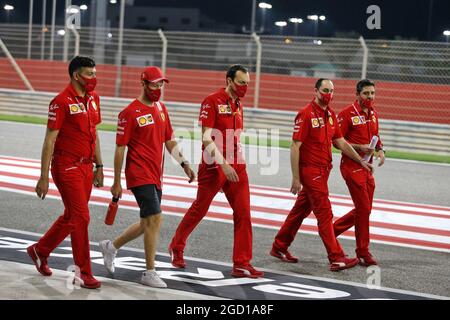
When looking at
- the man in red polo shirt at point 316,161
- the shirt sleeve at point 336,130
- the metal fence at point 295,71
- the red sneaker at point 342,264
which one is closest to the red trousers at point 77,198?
the man in red polo shirt at point 316,161

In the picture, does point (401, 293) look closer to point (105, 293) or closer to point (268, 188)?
point (105, 293)

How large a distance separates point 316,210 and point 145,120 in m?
2.15

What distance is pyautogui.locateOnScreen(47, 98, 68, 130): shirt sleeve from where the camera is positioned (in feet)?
23.5

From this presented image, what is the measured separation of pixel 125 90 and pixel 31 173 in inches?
631

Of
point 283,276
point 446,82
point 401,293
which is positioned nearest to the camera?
point 401,293

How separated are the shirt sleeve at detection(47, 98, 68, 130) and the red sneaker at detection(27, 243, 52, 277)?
1.17 meters

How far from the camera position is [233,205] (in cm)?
814

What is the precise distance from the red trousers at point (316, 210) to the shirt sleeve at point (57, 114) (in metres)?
2.68

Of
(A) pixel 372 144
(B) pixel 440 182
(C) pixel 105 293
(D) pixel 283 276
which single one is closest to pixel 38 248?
(C) pixel 105 293

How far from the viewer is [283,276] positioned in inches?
315

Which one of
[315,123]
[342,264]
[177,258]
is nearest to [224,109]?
[315,123]

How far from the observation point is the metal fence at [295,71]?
2298cm

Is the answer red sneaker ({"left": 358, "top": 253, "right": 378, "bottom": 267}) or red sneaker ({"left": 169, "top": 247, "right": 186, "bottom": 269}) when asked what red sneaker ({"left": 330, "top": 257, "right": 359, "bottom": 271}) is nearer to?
red sneaker ({"left": 358, "top": 253, "right": 378, "bottom": 267})
